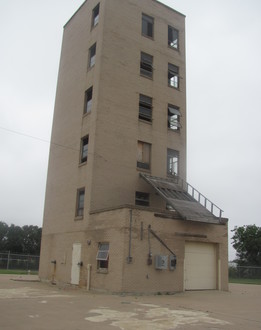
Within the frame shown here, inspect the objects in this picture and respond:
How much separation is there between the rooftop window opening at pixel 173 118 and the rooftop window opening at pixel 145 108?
6.16 ft

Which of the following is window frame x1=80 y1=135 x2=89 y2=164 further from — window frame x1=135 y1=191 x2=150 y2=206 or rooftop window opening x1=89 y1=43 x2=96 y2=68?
rooftop window opening x1=89 y1=43 x2=96 y2=68

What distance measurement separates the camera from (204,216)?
2323cm

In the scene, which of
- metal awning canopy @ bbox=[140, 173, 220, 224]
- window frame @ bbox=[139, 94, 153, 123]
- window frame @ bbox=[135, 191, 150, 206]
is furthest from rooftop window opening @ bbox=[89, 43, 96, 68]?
window frame @ bbox=[135, 191, 150, 206]

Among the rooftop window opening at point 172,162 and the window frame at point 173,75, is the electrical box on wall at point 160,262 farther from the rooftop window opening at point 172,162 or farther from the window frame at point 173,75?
the window frame at point 173,75

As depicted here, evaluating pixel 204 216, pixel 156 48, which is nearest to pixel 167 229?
pixel 204 216

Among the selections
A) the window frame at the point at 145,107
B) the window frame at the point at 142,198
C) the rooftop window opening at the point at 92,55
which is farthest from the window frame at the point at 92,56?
the window frame at the point at 142,198

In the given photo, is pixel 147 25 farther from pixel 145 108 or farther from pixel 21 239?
pixel 21 239

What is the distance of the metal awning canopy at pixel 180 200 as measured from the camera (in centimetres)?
2264

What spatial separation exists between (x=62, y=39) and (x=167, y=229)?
21572 mm

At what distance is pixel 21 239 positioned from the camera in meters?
76.9

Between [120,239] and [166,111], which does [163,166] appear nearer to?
[166,111]

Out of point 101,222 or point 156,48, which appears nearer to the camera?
point 101,222

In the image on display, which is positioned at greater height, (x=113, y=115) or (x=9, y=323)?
(x=113, y=115)

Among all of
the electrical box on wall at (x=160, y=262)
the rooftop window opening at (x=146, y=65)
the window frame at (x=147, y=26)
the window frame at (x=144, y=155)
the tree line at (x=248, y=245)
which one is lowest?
the electrical box on wall at (x=160, y=262)
